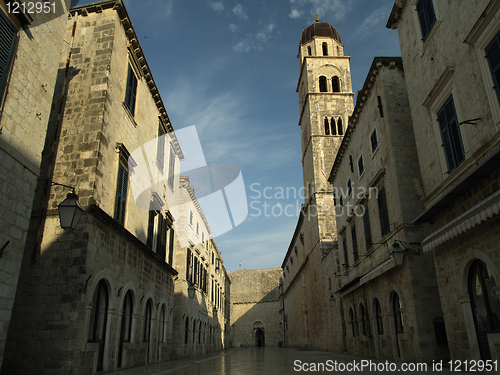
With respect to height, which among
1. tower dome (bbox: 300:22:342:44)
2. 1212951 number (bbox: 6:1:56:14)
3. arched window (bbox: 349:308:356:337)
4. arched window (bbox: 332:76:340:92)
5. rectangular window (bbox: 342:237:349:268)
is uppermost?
tower dome (bbox: 300:22:342:44)

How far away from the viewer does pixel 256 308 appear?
63.2m

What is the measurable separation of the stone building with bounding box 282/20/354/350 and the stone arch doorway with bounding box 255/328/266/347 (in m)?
19.9

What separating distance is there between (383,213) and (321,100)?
82.1 feet

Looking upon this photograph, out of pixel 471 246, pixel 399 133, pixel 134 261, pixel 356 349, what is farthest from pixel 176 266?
pixel 471 246

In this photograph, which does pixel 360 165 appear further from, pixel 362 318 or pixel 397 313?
pixel 362 318

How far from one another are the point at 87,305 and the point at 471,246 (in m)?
9.47

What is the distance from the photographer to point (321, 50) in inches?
1588

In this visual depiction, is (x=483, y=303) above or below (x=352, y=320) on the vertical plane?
above

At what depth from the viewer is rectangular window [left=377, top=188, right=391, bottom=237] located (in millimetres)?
13677

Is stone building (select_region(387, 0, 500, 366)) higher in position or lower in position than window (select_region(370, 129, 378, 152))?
lower

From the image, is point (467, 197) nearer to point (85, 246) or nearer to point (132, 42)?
point (85, 246)

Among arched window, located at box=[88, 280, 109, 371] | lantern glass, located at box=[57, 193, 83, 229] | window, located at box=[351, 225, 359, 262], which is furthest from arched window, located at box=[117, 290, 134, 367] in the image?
window, located at box=[351, 225, 359, 262]

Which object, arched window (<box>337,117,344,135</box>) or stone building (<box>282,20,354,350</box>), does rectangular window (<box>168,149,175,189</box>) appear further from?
arched window (<box>337,117,344,135</box>)

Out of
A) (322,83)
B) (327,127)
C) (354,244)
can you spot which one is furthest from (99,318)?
(322,83)
